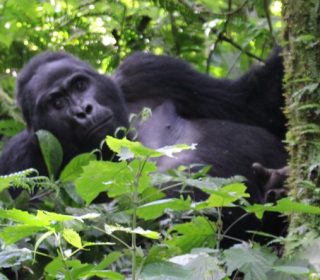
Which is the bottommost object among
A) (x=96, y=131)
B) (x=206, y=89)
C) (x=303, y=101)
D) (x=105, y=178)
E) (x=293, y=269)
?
(x=96, y=131)

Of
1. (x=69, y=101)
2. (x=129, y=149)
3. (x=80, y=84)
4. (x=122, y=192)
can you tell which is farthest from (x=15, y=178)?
(x=80, y=84)

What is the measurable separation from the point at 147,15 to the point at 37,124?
3.05ft

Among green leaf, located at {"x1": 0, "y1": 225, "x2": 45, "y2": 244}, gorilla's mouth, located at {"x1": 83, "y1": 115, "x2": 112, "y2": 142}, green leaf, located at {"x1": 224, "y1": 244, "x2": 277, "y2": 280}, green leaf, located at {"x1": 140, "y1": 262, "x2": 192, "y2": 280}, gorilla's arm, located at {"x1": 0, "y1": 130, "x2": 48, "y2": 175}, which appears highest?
green leaf, located at {"x1": 0, "y1": 225, "x2": 45, "y2": 244}

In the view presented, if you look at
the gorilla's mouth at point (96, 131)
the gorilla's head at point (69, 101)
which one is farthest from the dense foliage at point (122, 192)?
the gorilla's mouth at point (96, 131)

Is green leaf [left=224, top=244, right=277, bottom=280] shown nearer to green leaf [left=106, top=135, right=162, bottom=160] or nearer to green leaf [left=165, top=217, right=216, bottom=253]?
green leaf [left=165, top=217, right=216, bottom=253]

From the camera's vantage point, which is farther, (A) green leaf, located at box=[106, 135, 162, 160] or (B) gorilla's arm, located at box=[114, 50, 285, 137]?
(B) gorilla's arm, located at box=[114, 50, 285, 137]

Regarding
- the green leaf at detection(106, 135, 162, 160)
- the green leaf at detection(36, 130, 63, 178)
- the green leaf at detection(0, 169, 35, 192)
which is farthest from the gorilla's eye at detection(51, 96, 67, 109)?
the green leaf at detection(106, 135, 162, 160)

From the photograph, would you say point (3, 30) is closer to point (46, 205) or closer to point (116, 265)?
point (46, 205)

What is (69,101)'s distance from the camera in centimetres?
386

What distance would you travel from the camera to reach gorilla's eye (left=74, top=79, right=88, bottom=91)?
13.0 feet

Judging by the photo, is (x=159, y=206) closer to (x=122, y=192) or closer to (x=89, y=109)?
(x=122, y=192)

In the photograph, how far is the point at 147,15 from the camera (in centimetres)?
429

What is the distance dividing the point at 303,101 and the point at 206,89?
188 centimetres

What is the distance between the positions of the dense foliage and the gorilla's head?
0.46 feet
